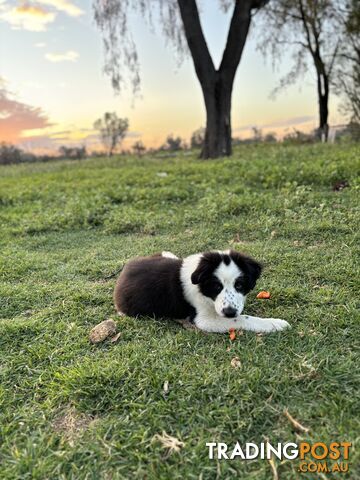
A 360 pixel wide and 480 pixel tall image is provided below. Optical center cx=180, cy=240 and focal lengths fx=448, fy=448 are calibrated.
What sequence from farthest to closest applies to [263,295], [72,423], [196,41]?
[196,41]
[263,295]
[72,423]

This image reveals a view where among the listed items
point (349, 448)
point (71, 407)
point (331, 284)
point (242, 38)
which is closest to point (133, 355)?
point (71, 407)

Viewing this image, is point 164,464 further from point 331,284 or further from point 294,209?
point 294,209

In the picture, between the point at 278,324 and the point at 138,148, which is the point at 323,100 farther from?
the point at 278,324

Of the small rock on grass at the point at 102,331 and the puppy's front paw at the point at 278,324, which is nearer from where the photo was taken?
the puppy's front paw at the point at 278,324

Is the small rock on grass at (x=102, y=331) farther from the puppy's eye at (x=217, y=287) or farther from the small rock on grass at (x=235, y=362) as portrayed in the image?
the small rock on grass at (x=235, y=362)

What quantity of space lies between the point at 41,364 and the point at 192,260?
4.82 feet

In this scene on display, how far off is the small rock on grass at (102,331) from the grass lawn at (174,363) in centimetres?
6

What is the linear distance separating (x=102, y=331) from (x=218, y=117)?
1260cm

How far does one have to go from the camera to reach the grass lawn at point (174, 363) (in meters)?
2.46

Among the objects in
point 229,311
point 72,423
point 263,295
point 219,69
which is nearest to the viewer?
point 72,423

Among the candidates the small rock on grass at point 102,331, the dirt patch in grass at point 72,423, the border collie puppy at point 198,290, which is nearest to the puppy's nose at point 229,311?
the border collie puppy at point 198,290

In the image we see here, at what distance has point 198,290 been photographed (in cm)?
367

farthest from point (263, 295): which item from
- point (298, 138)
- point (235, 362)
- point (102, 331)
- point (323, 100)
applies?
→ point (323, 100)

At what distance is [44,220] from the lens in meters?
8.17
